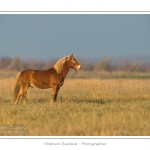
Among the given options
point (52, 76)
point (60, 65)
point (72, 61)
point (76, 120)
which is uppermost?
point (72, 61)

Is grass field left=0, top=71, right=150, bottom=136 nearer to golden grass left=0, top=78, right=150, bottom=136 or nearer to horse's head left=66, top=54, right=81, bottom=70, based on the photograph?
golden grass left=0, top=78, right=150, bottom=136

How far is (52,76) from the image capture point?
1247 centimetres

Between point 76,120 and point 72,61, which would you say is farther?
point 72,61

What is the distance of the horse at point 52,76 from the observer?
1245 centimetres

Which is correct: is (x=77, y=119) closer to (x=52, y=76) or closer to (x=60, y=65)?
(x=52, y=76)

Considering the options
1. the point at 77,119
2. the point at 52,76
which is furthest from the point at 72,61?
the point at 77,119

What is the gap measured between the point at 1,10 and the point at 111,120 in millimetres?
5103

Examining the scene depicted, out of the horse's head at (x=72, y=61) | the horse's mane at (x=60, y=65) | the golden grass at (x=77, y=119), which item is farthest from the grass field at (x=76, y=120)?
the horse's head at (x=72, y=61)

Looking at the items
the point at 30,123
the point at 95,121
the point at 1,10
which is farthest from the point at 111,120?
the point at 1,10

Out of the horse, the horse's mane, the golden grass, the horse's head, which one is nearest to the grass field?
the golden grass

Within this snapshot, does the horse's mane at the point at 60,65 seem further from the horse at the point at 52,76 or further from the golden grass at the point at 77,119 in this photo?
the golden grass at the point at 77,119

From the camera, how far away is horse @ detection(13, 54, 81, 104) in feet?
40.8

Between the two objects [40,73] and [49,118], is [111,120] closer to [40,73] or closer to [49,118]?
[49,118]

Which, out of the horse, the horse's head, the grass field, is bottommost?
the grass field
